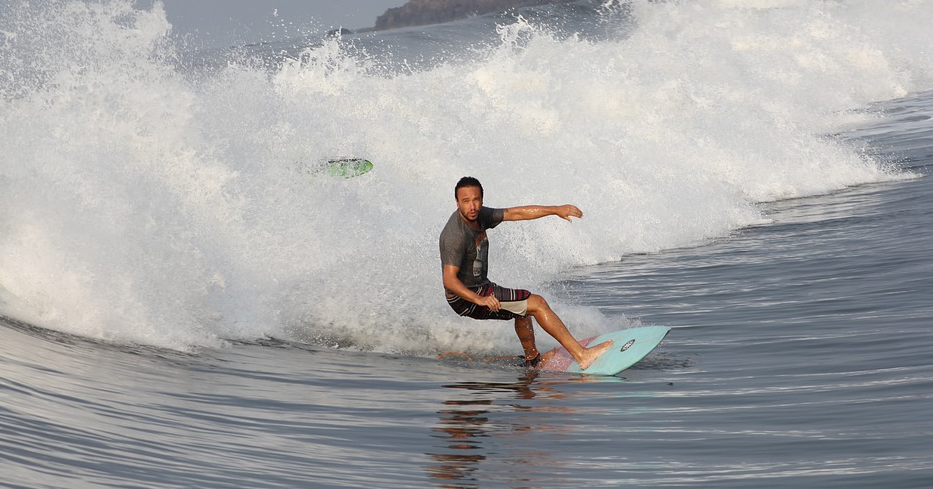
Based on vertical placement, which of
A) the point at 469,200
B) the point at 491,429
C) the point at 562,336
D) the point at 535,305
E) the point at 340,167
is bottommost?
the point at 491,429

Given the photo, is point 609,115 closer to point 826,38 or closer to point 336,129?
point 336,129

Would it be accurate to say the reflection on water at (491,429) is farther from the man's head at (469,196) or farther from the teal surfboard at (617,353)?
the man's head at (469,196)

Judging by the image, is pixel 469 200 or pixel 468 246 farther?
pixel 468 246

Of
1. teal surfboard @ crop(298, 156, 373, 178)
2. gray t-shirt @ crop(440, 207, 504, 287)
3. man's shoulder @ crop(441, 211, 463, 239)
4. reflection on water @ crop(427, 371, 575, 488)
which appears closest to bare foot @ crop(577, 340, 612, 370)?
reflection on water @ crop(427, 371, 575, 488)

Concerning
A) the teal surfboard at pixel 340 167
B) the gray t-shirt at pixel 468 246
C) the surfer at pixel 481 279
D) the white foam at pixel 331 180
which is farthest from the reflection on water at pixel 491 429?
the teal surfboard at pixel 340 167

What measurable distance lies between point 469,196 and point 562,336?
4.29ft

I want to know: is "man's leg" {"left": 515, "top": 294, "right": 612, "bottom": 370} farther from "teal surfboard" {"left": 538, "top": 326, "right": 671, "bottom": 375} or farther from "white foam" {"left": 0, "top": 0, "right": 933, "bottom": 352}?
"white foam" {"left": 0, "top": 0, "right": 933, "bottom": 352}

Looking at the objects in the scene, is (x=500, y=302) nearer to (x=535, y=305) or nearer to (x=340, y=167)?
(x=535, y=305)

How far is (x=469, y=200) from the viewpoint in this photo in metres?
8.65

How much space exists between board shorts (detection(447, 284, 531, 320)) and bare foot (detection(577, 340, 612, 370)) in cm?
57

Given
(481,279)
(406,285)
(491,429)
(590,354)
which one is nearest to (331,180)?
(406,285)

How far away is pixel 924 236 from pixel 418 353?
659cm

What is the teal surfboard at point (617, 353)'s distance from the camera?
28.5 feet

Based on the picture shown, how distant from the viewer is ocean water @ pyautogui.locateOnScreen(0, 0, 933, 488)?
6090 millimetres
